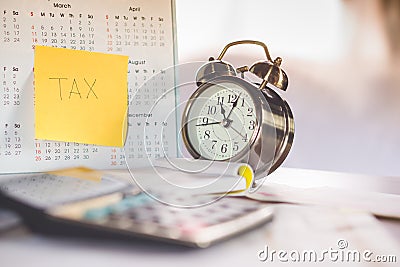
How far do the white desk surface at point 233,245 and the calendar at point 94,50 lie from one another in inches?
10.4

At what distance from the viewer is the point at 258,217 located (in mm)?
550

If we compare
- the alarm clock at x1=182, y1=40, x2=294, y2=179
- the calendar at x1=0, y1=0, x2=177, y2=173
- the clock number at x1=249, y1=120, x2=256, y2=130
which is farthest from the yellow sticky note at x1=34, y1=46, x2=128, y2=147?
the clock number at x1=249, y1=120, x2=256, y2=130

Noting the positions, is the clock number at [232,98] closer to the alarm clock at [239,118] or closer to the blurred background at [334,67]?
the alarm clock at [239,118]

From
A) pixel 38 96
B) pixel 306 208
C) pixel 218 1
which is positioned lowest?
pixel 306 208

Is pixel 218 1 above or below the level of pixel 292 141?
above

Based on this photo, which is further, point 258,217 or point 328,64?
point 328,64

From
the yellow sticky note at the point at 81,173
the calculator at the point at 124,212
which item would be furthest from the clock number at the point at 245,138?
the yellow sticky note at the point at 81,173

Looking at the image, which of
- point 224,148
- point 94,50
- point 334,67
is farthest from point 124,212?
point 334,67

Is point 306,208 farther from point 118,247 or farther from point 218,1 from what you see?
point 218,1

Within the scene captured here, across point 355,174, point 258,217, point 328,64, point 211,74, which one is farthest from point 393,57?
point 258,217

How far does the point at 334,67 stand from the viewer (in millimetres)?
844

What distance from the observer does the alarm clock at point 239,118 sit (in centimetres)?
72

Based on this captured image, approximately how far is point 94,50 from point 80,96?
0.09m

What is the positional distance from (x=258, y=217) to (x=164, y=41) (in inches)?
16.7
